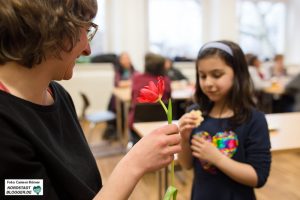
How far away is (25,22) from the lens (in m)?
0.60

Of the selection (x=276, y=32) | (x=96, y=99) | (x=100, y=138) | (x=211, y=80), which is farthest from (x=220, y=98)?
(x=276, y=32)

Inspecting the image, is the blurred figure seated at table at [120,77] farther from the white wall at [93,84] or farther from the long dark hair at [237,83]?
the long dark hair at [237,83]

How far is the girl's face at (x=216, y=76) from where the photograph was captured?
1305 millimetres

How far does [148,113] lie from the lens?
2.86 meters

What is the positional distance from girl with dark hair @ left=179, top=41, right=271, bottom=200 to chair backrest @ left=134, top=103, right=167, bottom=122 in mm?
1449

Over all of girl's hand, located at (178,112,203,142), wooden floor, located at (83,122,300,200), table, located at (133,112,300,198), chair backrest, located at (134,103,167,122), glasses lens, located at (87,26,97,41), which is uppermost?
glasses lens, located at (87,26,97,41)

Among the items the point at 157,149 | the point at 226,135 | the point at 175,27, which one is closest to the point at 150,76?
the point at 226,135

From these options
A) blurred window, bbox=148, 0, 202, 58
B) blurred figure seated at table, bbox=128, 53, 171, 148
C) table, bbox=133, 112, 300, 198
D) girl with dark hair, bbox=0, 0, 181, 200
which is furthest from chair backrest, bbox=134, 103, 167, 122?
blurred window, bbox=148, 0, 202, 58

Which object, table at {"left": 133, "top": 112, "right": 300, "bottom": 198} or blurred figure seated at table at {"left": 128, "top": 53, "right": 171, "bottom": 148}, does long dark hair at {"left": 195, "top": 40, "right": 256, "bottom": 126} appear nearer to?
table at {"left": 133, "top": 112, "right": 300, "bottom": 198}

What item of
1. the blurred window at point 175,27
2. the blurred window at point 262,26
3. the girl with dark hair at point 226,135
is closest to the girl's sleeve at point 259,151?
the girl with dark hair at point 226,135

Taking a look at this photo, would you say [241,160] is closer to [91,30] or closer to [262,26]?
[91,30]

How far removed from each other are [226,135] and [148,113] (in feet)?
5.22

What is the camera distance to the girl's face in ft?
4.28

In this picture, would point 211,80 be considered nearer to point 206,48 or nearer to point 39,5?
point 206,48
